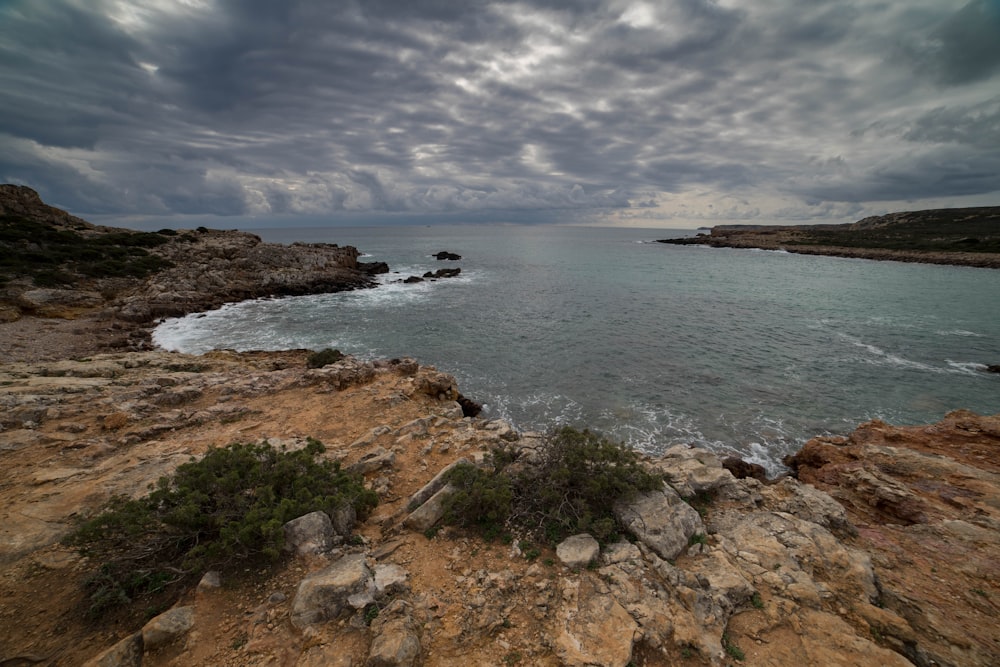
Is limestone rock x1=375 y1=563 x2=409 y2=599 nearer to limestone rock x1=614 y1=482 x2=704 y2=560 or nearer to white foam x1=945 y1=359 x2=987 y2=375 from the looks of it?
limestone rock x1=614 y1=482 x2=704 y2=560

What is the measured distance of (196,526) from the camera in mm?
5879

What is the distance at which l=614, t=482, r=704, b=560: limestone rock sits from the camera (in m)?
6.62

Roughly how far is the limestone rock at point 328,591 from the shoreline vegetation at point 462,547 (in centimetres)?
3

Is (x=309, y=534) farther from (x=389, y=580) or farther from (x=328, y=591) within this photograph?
(x=389, y=580)

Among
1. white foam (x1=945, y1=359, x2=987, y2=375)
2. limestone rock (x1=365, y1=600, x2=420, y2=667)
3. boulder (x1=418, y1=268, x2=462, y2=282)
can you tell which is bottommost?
white foam (x1=945, y1=359, x2=987, y2=375)

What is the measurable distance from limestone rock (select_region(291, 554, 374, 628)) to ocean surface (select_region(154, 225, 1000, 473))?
10607 mm

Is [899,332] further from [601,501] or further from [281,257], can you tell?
[281,257]

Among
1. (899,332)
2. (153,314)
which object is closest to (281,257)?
(153,314)

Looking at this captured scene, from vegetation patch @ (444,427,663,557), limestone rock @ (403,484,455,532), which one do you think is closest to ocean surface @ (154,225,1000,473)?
vegetation patch @ (444,427,663,557)

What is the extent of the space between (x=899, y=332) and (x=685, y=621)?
3519cm

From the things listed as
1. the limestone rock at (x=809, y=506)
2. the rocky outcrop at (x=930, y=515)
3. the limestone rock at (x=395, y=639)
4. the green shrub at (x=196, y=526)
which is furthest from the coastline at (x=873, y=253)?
the green shrub at (x=196, y=526)

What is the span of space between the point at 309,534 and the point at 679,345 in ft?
79.8

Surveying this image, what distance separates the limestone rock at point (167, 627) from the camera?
15.0ft

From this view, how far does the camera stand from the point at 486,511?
713cm
